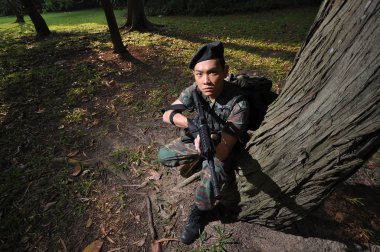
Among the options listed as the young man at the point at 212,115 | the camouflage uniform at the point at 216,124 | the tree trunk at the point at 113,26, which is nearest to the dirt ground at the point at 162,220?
the young man at the point at 212,115

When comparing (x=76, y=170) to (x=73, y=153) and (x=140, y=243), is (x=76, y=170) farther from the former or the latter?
(x=140, y=243)

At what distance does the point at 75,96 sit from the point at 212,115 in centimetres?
422

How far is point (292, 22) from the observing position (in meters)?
10.3

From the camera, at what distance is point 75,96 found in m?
5.56

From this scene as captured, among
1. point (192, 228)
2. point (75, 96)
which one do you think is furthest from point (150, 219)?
point (75, 96)

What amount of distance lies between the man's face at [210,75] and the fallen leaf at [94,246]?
2096 mm

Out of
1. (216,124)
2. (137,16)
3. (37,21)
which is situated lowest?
(37,21)

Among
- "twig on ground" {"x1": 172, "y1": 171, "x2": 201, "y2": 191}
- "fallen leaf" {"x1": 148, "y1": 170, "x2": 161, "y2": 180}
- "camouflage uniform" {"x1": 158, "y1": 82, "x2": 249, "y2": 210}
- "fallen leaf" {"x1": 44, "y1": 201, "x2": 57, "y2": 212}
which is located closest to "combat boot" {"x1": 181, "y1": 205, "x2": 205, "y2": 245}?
"camouflage uniform" {"x1": 158, "y1": 82, "x2": 249, "y2": 210}

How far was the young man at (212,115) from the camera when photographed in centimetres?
225

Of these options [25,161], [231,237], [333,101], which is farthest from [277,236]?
[25,161]

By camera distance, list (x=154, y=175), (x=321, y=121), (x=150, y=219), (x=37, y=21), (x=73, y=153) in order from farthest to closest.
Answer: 1. (x=37, y=21)
2. (x=73, y=153)
3. (x=154, y=175)
4. (x=150, y=219)
5. (x=321, y=121)

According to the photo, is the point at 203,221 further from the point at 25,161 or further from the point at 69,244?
the point at 25,161

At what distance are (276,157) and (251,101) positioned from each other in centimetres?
60

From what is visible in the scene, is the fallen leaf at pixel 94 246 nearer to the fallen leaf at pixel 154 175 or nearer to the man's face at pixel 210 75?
the fallen leaf at pixel 154 175
